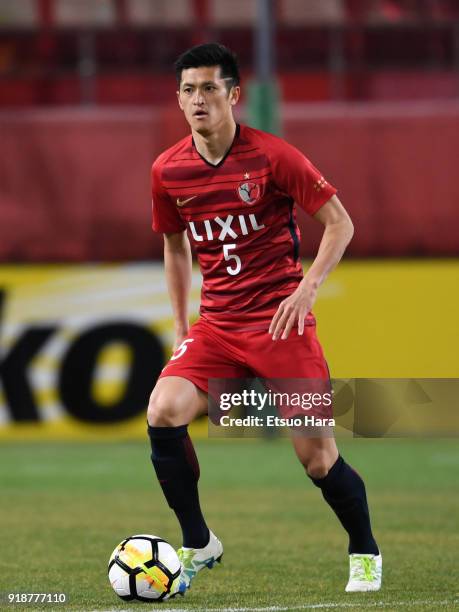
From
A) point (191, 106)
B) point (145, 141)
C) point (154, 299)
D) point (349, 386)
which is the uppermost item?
point (191, 106)

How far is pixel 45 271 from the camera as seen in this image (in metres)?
13.3

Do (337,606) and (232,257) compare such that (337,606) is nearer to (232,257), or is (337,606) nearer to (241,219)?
(232,257)

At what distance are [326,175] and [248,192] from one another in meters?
8.61

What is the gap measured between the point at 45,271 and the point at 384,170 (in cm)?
361

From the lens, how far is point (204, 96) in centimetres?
573

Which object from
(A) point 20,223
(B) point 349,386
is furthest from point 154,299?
(B) point 349,386

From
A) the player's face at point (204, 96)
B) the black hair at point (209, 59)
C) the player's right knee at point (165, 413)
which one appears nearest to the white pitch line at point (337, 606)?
the player's right knee at point (165, 413)

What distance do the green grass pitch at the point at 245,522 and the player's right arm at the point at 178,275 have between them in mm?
1135

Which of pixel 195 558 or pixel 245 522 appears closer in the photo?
pixel 195 558

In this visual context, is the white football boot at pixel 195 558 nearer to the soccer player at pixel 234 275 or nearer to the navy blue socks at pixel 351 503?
the soccer player at pixel 234 275

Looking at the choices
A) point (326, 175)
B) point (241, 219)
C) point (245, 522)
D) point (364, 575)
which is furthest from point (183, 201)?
point (326, 175)

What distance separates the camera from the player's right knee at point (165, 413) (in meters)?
5.73

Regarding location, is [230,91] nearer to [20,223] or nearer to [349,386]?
[349,386]

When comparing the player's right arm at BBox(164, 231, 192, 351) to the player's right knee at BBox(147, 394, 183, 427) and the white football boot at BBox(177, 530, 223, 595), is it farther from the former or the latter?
the white football boot at BBox(177, 530, 223, 595)
